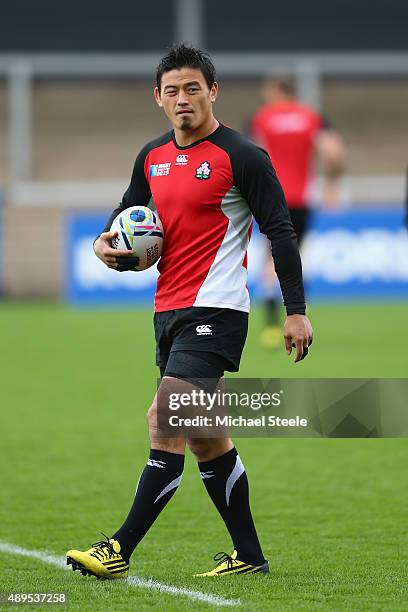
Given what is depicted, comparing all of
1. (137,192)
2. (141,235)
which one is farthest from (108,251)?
(137,192)

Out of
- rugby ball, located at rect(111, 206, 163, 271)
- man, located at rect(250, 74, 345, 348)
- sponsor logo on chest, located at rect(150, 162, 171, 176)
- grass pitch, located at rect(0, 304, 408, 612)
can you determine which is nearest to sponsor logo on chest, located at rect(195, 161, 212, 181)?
sponsor logo on chest, located at rect(150, 162, 171, 176)

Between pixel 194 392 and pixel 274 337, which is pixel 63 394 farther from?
pixel 194 392

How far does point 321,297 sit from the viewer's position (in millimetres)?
20328

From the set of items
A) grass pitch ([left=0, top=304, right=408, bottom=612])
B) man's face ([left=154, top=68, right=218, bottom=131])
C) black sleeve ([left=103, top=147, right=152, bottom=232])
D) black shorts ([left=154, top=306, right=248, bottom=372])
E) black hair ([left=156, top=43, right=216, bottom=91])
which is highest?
black hair ([left=156, top=43, right=216, bottom=91])

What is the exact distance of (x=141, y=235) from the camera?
5.19 m

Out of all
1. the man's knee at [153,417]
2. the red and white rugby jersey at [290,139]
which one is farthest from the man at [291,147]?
the man's knee at [153,417]

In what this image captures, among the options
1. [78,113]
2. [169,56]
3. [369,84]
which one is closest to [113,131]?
[78,113]

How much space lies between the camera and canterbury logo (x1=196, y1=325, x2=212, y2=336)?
5.11m

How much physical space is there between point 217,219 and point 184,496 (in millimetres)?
2496

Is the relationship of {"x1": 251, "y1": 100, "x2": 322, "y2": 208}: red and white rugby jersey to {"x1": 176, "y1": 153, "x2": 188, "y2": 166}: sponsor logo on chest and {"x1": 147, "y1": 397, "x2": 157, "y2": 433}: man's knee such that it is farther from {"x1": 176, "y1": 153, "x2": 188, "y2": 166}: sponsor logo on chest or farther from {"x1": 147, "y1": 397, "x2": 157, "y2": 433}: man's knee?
{"x1": 147, "y1": 397, "x2": 157, "y2": 433}: man's knee

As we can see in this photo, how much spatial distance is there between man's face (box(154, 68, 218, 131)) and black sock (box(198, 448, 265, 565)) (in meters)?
1.31

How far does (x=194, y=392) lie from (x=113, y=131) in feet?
76.4

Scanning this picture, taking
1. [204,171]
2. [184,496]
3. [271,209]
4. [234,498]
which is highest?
[204,171]

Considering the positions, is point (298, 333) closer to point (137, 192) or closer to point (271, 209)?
point (271, 209)
